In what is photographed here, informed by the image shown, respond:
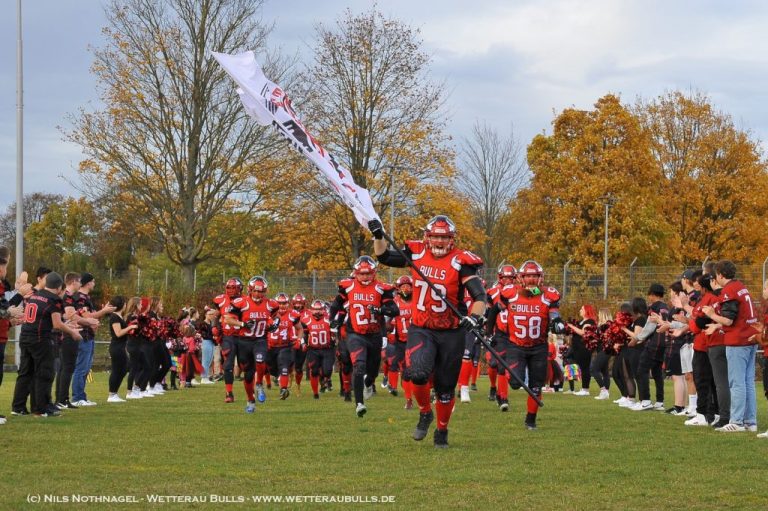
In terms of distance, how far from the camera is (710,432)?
13617 millimetres

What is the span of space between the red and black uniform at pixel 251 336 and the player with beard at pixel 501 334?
3.82m

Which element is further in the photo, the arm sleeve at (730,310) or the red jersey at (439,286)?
the arm sleeve at (730,310)

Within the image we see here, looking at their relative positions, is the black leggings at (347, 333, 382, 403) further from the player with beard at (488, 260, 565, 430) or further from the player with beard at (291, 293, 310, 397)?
the player with beard at (291, 293, 310, 397)

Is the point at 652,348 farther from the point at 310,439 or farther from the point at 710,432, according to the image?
the point at 310,439

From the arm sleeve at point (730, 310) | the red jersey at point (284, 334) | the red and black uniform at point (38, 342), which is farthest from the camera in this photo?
the red jersey at point (284, 334)

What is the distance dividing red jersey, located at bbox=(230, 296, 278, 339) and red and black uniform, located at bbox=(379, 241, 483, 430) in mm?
6215

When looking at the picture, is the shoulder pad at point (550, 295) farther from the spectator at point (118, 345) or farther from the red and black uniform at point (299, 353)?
the red and black uniform at point (299, 353)

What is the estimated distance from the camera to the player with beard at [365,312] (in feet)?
56.5

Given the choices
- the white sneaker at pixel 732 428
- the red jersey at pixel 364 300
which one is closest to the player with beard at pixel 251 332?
the red jersey at pixel 364 300

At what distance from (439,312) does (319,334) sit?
1075cm

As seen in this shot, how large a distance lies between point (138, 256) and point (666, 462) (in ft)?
230

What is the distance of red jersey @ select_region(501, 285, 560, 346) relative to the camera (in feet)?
47.1

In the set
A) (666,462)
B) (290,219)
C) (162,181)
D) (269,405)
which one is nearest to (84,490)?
(666,462)

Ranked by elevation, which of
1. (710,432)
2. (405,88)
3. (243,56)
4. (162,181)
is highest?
(405,88)
